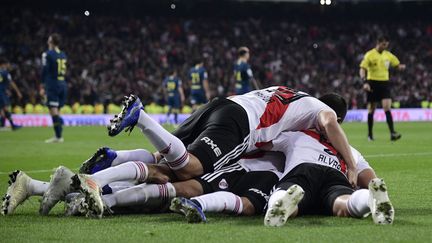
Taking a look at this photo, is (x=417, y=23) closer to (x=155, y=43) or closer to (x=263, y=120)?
(x=155, y=43)

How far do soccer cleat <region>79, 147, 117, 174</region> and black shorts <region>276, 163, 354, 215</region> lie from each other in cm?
149

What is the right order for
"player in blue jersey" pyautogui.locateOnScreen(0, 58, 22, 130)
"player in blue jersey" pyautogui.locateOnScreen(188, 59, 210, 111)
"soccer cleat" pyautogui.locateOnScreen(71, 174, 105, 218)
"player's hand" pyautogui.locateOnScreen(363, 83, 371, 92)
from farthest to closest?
"player in blue jersey" pyautogui.locateOnScreen(188, 59, 210, 111), "player in blue jersey" pyautogui.locateOnScreen(0, 58, 22, 130), "player's hand" pyautogui.locateOnScreen(363, 83, 371, 92), "soccer cleat" pyautogui.locateOnScreen(71, 174, 105, 218)

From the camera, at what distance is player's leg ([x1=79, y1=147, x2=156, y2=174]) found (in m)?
6.36

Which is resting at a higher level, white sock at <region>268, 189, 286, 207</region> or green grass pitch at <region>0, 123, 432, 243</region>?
white sock at <region>268, 189, 286, 207</region>

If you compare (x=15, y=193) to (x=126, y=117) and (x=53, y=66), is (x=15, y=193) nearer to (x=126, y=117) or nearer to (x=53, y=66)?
(x=126, y=117)

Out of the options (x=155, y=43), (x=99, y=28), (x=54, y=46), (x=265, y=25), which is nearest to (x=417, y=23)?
(x=265, y=25)

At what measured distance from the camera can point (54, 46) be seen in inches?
687

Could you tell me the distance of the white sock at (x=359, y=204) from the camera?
5.58 m

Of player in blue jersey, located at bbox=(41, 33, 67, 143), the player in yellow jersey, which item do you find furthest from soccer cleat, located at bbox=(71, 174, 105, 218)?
the player in yellow jersey

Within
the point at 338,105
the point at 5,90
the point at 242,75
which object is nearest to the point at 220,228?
the point at 338,105

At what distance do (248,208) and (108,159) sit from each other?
1.32 meters

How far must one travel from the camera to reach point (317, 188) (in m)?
6.12

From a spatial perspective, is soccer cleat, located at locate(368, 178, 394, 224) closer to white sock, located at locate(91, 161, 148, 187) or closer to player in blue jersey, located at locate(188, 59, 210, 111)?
white sock, located at locate(91, 161, 148, 187)

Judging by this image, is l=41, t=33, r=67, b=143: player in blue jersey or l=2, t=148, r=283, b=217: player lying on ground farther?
l=41, t=33, r=67, b=143: player in blue jersey
